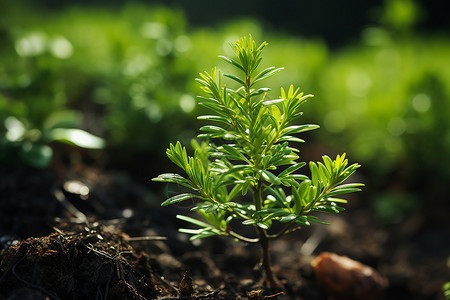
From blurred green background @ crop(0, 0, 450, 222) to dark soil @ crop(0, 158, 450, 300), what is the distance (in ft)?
0.59

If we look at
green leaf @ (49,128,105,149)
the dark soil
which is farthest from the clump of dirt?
green leaf @ (49,128,105,149)

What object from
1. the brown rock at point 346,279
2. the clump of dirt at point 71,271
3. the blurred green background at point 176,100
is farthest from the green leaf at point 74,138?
the brown rock at point 346,279

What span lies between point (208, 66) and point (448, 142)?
64.3 inches

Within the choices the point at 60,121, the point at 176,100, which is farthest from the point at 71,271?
the point at 176,100

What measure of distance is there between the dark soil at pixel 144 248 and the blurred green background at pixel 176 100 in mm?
180

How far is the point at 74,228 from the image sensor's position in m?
1.54

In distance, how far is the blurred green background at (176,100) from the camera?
236cm

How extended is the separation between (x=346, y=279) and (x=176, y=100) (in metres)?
1.32

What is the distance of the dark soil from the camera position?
4.18 ft

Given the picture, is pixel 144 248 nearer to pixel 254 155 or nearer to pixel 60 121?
pixel 254 155

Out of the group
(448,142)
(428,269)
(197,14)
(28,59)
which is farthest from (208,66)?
(197,14)

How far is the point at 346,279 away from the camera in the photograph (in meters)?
1.64

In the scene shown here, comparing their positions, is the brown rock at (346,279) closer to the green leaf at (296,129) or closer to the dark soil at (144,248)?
the dark soil at (144,248)

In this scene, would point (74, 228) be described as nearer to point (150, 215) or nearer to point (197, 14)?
point (150, 215)
